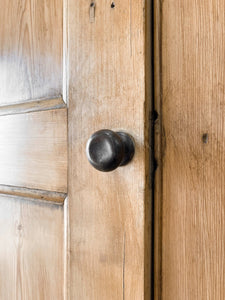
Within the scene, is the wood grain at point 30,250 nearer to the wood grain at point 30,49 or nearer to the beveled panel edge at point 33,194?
the beveled panel edge at point 33,194

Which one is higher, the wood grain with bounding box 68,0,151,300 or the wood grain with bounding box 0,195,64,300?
the wood grain with bounding box 68,0,151,300

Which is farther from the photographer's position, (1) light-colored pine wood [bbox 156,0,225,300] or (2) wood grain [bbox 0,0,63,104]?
(2) wood grain [bbox 0,0,63,104]

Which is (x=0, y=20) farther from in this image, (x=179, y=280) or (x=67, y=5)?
(x=179, y=280)

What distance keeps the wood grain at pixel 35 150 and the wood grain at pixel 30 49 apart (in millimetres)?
40

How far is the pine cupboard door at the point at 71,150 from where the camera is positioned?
0.29 meters

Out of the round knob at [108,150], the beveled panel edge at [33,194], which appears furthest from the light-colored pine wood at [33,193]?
the round knob at [108,150]

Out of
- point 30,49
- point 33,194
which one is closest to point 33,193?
point 33,194

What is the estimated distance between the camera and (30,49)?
0.43 meters

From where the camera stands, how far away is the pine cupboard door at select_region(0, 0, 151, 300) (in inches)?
11.6

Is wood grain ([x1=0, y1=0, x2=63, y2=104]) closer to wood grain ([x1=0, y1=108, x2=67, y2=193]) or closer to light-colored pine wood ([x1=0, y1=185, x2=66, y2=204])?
wood grain ([x1=0, y1=108, x2=67, y2=193])

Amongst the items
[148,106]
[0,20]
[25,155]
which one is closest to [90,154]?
[148,106]

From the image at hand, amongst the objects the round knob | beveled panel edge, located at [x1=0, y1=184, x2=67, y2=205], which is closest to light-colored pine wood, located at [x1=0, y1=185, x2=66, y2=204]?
beveled panel edge, located at [x1=0, y1=184, x2=67, y2=205]

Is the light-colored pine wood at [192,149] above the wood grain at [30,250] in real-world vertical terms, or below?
above

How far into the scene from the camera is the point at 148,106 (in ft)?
0.97
